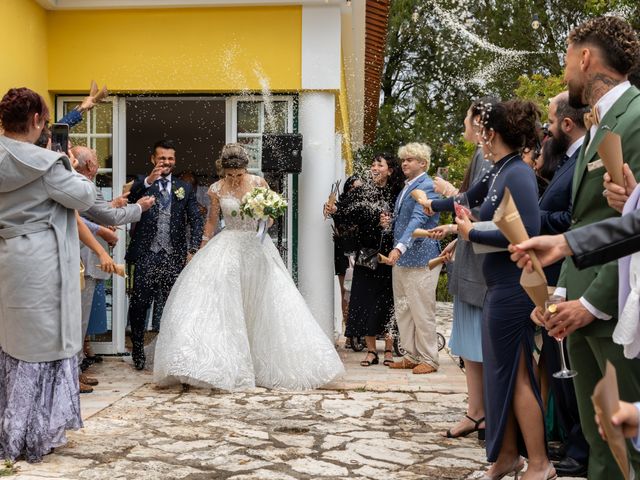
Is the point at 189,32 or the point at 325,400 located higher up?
the point at 189,32

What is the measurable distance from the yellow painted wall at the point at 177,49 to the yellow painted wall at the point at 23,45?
8.8 inches

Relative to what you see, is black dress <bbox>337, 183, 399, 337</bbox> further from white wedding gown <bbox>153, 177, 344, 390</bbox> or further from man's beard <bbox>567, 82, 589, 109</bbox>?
man's beard <bbox>567, 82, 589, 109</bbox>

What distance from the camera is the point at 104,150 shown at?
9.60 metres

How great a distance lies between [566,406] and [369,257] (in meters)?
4.33

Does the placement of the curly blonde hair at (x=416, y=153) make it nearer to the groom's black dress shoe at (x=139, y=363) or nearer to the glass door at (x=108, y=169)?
the glass door at (x=108, y=169)

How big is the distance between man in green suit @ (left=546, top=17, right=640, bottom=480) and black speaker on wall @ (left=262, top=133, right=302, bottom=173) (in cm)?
569

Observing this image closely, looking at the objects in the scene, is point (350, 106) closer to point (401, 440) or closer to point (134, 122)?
point (134, 122)

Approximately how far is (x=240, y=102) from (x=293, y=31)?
3.04ft

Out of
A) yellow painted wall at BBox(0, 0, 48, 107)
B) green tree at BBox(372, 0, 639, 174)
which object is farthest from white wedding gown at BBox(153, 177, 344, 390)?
green tree at BBox(372, 0, 639, 174)

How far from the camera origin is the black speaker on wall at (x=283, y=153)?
9.05 meters

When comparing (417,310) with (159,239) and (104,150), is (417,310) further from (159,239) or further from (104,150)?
(104,150)

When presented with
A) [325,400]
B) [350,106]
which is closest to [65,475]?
[325,400]

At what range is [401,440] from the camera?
224 inches

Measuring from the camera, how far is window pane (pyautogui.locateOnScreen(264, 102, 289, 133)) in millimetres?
9516
